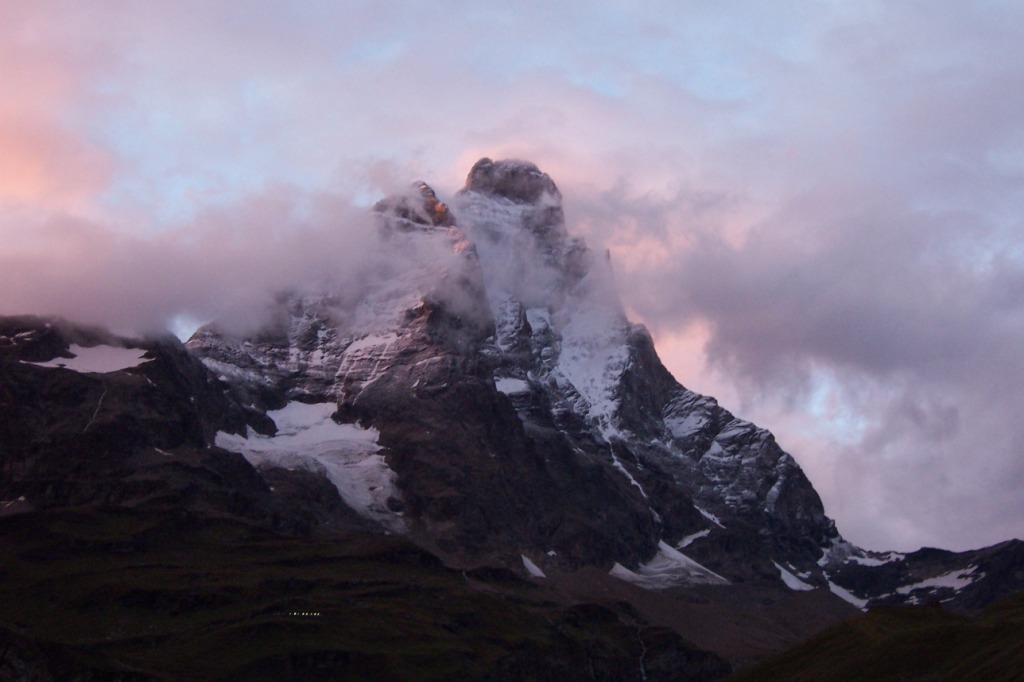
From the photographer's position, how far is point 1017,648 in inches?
7677

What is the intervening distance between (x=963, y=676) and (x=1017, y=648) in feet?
24.1

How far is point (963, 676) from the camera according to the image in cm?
19688
